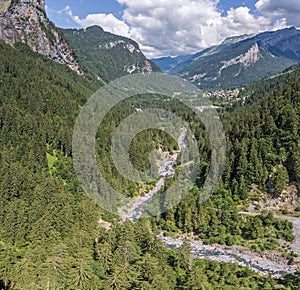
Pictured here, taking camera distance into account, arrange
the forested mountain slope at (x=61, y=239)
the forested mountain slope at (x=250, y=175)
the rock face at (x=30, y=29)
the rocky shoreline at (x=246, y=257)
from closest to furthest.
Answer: the forested mountain slope at (x=61, y=239) → the rocky shoreline at (x=246, y=257) → the forested mountain slope at (x=250, y=175) → the rock face at (x=30, y=29)

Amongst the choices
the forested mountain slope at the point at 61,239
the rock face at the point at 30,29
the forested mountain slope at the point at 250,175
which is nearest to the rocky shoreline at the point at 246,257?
the forested mountain slope at the point at 250,175

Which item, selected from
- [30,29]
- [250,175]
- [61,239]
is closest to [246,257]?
[250,175]

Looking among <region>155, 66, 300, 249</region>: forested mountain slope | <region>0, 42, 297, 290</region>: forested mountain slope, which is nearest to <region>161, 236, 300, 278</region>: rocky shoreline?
<region>155, 66, 300, 249</region>: forested mountain slope

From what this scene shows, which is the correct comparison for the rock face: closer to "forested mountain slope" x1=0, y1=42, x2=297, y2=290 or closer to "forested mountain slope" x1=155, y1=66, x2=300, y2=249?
"forested mountain slope" x1=0, y1=42, x2=297, y2=290

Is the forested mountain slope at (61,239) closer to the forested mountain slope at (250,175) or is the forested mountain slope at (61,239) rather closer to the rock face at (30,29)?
the forested mountain slope at (250,175)

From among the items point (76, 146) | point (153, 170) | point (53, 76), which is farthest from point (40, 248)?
point (53, 76)

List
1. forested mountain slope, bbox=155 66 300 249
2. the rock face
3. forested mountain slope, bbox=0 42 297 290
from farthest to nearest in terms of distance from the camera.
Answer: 1. the rock face
2. forested mountain slope, bbox=155 66 300 249
3. forested mountain slope, bbox=0 42 297 290

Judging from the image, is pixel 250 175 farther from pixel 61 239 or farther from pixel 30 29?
pixel 30 29

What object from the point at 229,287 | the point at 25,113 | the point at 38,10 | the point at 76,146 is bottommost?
the point at 229,287

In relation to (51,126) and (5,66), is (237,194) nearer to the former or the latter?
(51,126)
